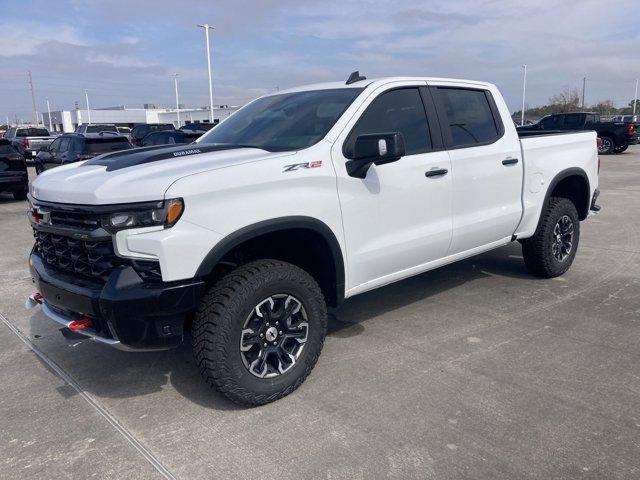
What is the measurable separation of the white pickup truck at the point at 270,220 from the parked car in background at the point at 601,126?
20384 mm

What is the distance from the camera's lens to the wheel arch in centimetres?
568

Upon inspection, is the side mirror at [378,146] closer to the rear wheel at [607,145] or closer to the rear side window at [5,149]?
the rear side window at [5,149]

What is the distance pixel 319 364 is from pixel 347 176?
52.2 inches

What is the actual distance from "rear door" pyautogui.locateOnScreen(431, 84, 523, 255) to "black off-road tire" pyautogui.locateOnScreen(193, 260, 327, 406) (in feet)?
5.53

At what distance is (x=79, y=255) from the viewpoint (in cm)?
321

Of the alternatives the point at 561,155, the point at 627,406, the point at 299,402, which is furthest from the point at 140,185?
the point at 561,155

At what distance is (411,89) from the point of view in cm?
433

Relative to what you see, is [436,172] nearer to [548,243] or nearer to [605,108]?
[548,243]

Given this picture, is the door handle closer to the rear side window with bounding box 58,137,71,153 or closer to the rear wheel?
the rear side window with bounding box 58,137,71,153

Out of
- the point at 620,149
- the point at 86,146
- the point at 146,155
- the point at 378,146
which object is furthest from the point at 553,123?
the point at 146,155

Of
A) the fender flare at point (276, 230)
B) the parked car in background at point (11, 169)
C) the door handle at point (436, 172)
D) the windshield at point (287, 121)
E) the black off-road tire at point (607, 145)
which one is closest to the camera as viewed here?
the fender flare at point (276, 230)

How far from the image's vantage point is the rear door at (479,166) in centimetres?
448

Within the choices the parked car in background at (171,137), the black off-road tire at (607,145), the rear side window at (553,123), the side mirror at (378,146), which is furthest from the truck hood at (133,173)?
the black off-road tire at (607,145)

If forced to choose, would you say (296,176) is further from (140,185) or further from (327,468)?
(327,468)
